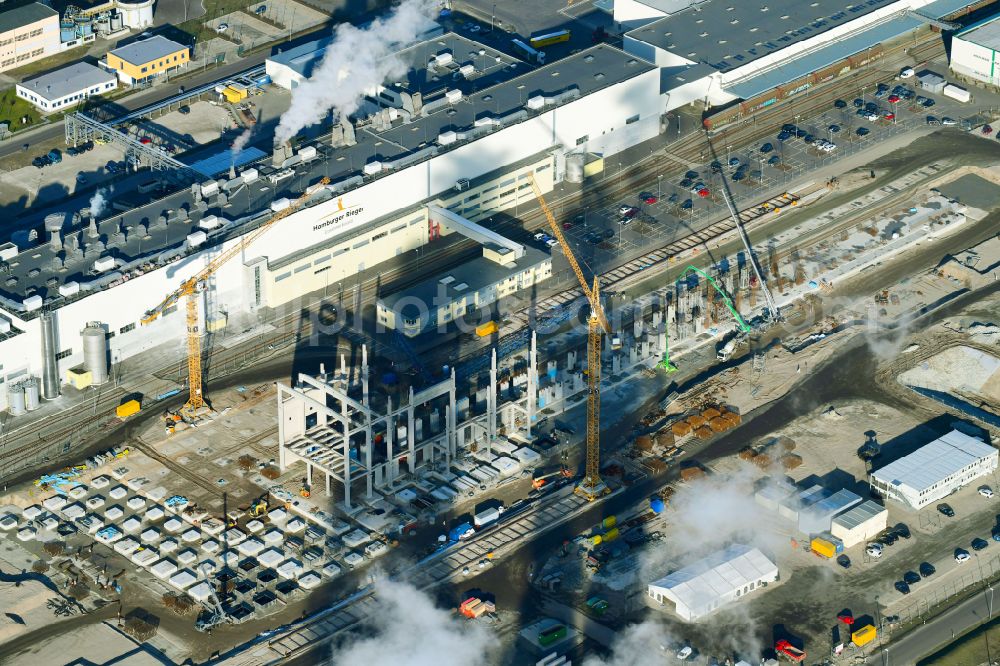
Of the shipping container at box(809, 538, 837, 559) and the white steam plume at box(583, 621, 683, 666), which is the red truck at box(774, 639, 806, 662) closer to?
the white steam plume at box(583, 621, 683, 666)

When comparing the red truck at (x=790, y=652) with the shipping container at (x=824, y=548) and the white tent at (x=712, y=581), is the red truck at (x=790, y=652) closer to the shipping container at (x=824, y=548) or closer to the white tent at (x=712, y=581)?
the white tent at (x=712, y=581)

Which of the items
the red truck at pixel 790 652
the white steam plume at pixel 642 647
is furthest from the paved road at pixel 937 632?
the white steam plume at pixel 642 647

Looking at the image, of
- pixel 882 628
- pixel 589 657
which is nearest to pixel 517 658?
pixel 589 657

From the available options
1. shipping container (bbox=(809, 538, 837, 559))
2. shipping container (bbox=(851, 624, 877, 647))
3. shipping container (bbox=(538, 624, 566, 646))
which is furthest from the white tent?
shipping container (bbox=(851, 624, 877, 647))

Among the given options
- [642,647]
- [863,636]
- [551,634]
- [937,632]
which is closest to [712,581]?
[642,647]

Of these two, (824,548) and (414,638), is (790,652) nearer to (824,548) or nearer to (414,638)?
(824,548)
